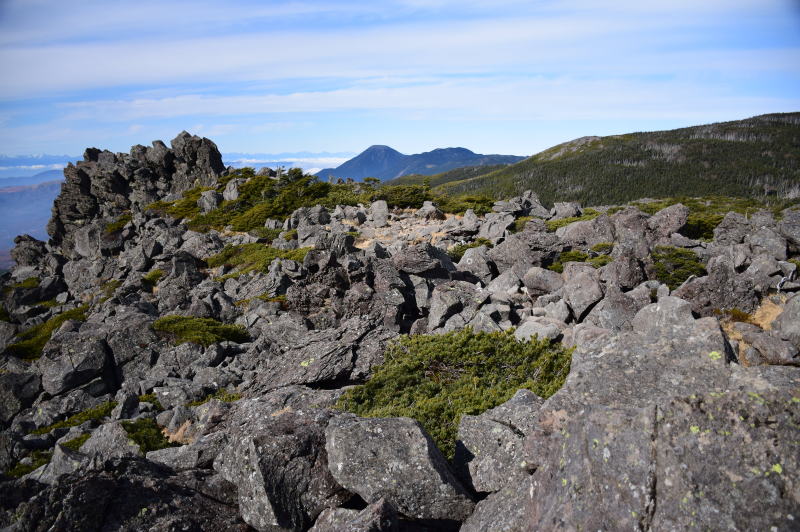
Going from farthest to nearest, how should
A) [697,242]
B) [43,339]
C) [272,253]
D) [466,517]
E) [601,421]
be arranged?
[272,253] < [43,339] < [697,242] < [466,517] < [601,421]

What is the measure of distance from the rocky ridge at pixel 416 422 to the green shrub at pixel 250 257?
4.78 feet

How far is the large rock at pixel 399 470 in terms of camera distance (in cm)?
759

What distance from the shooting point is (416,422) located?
8.59m

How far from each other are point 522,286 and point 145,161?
7823cm

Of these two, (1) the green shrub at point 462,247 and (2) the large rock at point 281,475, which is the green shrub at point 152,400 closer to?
(2) the large rock at point 281,475

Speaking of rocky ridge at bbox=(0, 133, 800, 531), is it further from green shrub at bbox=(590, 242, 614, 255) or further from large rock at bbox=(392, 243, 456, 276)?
green shrub at bbox=(590, 242, 614, 255)

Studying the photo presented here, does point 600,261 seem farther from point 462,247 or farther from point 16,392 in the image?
→ point 16,392

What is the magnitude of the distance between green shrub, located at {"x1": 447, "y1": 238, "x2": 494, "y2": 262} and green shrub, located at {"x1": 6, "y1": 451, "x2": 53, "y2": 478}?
20956 millimetres

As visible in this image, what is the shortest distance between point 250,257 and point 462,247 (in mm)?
18996

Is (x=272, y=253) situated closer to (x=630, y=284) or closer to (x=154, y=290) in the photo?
(x=154, y=290)

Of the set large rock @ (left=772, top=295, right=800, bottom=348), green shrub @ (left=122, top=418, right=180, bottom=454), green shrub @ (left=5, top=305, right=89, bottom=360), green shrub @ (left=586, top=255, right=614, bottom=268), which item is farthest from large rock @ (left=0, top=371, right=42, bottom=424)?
large rock @ (left=772, top=295, right=800, bottom=348)

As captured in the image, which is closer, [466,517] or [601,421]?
[601,421]

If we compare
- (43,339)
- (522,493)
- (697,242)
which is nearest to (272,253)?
(43,339)

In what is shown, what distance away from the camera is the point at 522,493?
7.17 metres
